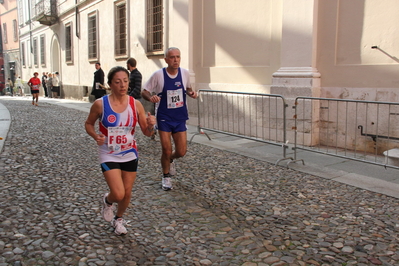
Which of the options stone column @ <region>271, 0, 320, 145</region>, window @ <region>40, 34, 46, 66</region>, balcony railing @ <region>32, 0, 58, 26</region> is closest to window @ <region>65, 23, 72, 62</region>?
balcony railing @ <region>32, 0, 58, 26</region>

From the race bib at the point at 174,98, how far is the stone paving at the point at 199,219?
104cm

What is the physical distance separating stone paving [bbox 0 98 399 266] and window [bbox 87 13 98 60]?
14.1 metres

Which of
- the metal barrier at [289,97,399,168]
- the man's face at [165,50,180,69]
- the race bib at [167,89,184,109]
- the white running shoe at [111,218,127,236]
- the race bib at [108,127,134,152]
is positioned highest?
the man's face at [165,50,180,69]

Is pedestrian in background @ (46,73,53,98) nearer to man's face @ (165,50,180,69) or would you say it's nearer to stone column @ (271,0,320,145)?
stone column @ (271,0,320,145)

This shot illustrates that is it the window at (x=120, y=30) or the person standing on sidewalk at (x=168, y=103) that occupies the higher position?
the window at (x=120, y=30)

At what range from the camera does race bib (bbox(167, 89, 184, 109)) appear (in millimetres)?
4848

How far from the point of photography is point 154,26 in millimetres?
13953

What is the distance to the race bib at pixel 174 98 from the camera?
15.9 feet

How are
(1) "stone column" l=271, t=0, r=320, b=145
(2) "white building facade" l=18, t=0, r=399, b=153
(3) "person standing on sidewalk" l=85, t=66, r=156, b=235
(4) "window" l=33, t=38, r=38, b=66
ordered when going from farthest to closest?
(4) "window" l=33, t=38, r=38, b=66
(1) "stone column" l=271, t=0, r=320, b=145
(2) "white building facade" l=18, t=0, r=399, b=153
(3) "person standing on sidewalk" l=85, t=66, r=156, b=235

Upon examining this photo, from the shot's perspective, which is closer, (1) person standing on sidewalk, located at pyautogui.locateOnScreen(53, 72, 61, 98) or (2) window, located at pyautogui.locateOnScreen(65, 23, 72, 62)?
(2) window, located at pyautogui.locateOnScreen(65, 23, 72, 62)

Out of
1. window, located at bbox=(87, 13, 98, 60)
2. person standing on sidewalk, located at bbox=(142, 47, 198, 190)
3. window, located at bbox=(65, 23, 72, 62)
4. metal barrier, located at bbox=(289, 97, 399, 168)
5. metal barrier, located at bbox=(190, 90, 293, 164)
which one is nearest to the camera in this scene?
person standing on sidewalk, located at bbox=(142, 47, 198, 190)

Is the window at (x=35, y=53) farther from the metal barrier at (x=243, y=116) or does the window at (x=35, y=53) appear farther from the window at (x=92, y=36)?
the metal barrier at (x=243, y=116)

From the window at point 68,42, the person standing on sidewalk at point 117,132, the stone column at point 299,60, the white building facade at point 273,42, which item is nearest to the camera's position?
the person standing on sidewalk at point 117,132

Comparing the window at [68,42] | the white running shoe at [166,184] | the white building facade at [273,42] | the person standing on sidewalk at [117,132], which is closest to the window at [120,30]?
→ the white building facade at [273,42]
